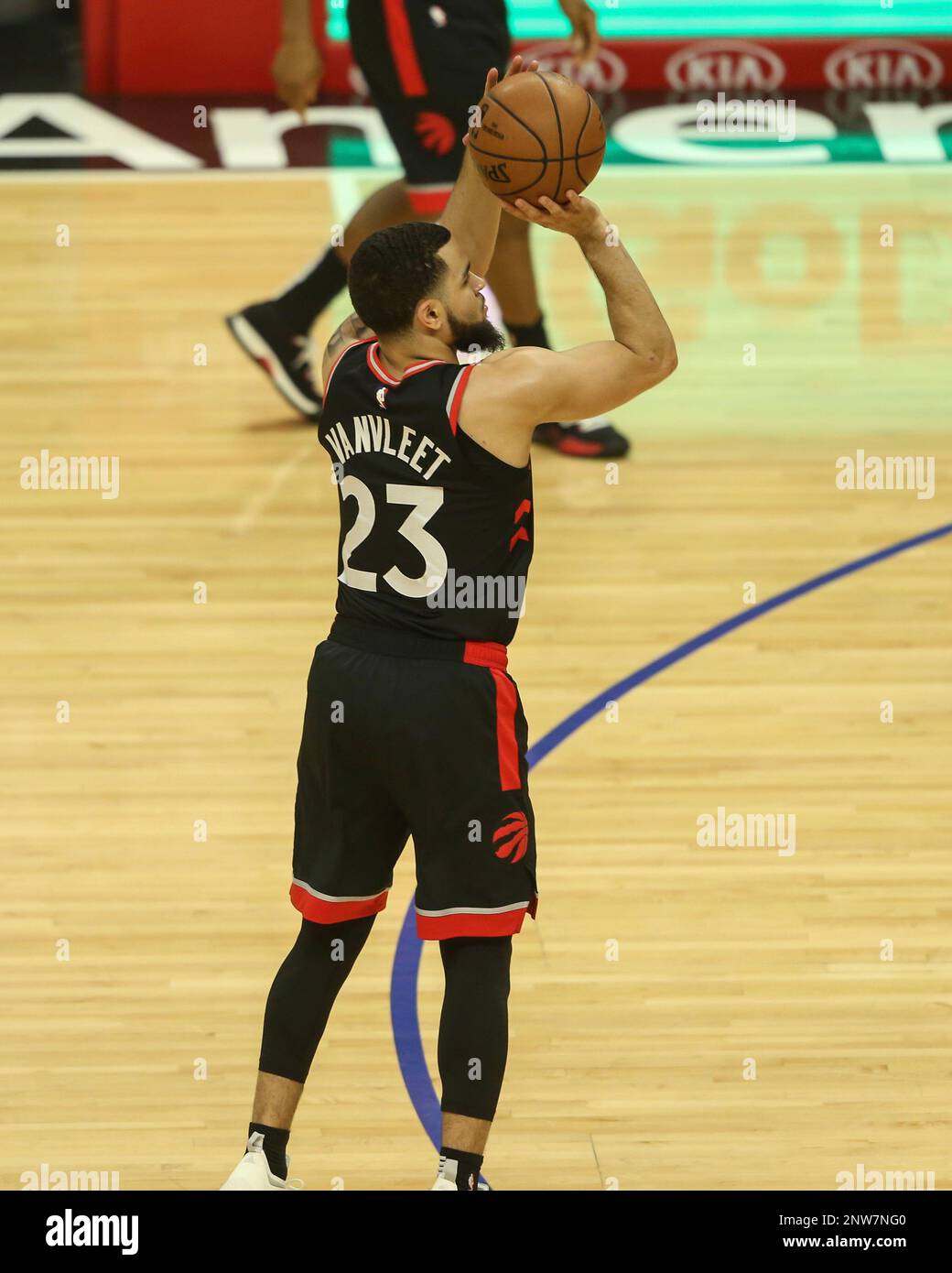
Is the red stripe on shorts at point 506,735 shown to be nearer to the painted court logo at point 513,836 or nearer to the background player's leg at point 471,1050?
the painted court logo at point 513,836

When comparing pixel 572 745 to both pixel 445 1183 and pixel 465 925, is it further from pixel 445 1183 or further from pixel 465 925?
pixel 445 1183

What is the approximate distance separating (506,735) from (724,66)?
364 inches

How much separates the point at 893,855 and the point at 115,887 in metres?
1.84

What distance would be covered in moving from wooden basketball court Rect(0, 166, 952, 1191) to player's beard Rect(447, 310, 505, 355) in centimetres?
147

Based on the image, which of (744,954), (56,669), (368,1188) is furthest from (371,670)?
(56,669)

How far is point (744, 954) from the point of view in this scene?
443 cm

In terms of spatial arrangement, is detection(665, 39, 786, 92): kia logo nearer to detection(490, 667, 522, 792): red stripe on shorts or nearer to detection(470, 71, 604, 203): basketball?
detection(470, 71, 604, 203): basketball

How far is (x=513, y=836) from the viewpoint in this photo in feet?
11.2

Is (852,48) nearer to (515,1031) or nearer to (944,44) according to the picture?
(944,44)

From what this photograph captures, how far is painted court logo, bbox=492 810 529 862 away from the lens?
3391mm

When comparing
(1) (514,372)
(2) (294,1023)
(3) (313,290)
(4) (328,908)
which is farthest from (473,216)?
(3) (313,290)

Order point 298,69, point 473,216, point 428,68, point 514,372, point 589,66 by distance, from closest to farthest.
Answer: point 514,372 < point 473,216 < point 298,69 < point 428,68 < point 589,66

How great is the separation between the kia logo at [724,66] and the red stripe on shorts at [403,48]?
5385 mm

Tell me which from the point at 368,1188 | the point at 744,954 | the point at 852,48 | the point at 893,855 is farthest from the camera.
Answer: the point at 852,48
